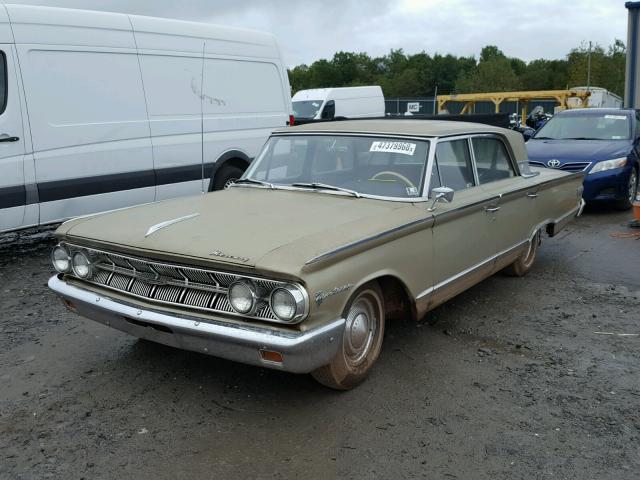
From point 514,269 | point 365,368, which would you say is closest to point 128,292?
point 365,368

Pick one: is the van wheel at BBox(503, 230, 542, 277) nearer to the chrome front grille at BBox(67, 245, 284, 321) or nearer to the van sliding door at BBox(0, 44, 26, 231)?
the chrome front grille at BBox(67, 245, 284, 321)

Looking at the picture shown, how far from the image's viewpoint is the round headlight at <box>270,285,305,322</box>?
3.13m

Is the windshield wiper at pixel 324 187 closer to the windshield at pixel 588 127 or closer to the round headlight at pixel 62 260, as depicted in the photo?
the round headlight at pixel 62 260

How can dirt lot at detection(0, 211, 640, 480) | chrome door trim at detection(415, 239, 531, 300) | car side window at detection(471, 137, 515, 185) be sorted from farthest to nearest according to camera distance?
car side window at detection(471, 137, 515, 185) → chrome door trim at detection(415, 239, 531, 300) → dirt lot at detection(0, 211, 640, 480)

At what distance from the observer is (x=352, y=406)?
367cm

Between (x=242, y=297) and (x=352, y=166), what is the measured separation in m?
1.77

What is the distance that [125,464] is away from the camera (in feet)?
10.1

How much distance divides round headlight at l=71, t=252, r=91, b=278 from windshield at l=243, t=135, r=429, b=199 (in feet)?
4.96

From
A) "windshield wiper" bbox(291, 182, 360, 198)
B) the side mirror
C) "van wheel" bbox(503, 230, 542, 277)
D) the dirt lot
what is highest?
"windshield wiper" bbox(291, 182, 360, 198)

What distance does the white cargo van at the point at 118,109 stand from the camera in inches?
256

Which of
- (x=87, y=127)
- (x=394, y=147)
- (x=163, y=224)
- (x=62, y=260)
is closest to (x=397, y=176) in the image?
(x=394, y=147)

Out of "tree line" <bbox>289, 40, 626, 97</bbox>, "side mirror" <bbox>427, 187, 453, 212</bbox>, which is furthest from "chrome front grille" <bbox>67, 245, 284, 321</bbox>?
"tree line" <bbox>289, 40, 626, 97</bbox>

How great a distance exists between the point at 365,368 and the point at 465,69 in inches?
3820

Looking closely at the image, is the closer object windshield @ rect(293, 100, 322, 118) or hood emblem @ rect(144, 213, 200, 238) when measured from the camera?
hood emblem @ rect(144, 213, 200, 238)
